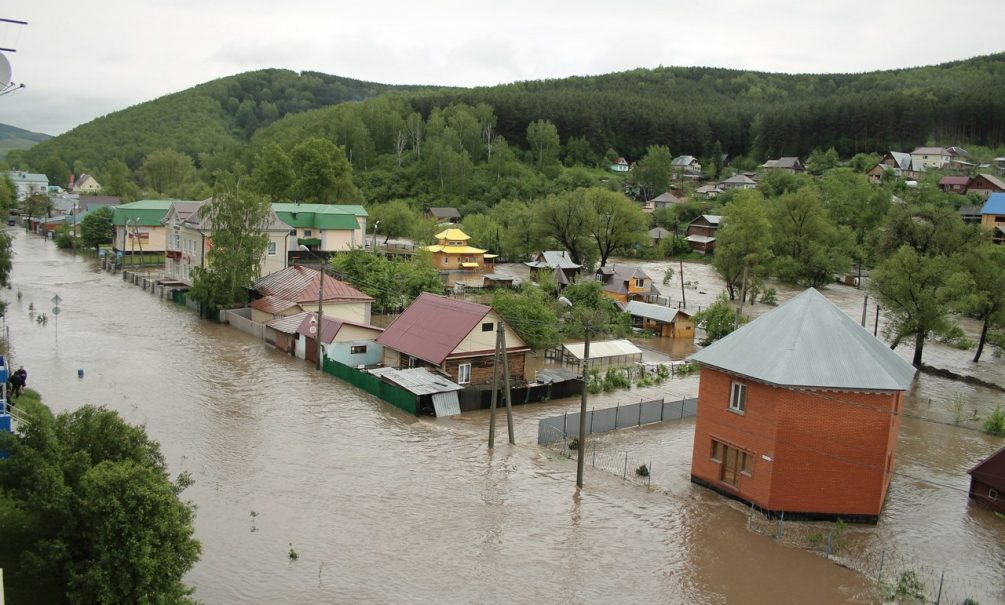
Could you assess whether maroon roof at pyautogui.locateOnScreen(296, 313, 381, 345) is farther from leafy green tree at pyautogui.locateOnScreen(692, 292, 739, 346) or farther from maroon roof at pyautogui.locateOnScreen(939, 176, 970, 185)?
maroon roof at pyautogui.locateOnScreen(939, 176, 970, 185)

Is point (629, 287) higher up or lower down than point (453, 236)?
lower down

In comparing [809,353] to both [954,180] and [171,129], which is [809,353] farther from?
[171,129]

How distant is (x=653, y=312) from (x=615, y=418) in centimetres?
1959

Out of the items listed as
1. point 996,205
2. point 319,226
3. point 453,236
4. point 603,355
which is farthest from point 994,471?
point 996,205

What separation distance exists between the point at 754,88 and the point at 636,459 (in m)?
184

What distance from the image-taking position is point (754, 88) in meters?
191

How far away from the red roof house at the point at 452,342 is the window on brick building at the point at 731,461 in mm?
10377

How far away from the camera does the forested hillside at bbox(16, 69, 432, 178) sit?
150875 millimetres

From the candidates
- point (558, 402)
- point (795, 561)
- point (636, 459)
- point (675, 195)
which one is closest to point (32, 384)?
point (558, 402)

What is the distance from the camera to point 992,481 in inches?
884

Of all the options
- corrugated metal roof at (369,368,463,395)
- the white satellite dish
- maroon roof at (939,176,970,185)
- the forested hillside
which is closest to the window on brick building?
corrugated metal roof at (369,368,463,395)

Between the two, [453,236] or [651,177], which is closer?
[453,236]

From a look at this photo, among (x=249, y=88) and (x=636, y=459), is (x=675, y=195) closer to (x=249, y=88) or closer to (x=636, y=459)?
(x=636, y=459)

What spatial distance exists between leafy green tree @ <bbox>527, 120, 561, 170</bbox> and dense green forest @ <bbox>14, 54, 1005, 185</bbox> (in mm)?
5005
